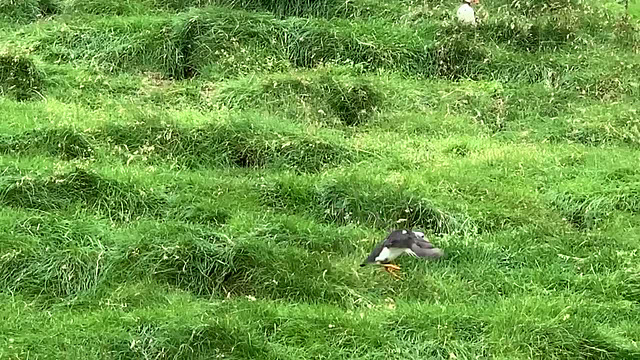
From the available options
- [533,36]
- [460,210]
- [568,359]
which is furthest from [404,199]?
[533,36]

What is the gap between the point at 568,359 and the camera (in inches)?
187

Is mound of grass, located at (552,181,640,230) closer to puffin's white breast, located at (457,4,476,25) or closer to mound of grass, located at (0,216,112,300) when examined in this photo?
mound of grass, located at (0,216,112,300)

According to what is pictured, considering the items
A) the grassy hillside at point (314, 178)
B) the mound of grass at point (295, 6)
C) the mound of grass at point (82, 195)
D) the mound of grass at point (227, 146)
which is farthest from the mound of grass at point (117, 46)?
the mound of grass at point (82, 195)

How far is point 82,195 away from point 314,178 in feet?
5.26

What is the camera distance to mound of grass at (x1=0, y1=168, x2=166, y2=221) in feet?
19.4

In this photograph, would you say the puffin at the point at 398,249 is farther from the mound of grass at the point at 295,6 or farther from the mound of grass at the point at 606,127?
the mound of grass at the point at 295,6

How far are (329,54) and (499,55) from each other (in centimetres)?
168

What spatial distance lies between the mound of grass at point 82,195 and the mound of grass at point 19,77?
2.15 m

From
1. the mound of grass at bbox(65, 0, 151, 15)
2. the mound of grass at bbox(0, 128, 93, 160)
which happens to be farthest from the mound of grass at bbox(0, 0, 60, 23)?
the mound of grass at bbox(0, 128, 93, 160)

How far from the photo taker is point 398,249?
17.7 ft

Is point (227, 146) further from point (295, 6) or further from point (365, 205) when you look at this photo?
point (295, 6)

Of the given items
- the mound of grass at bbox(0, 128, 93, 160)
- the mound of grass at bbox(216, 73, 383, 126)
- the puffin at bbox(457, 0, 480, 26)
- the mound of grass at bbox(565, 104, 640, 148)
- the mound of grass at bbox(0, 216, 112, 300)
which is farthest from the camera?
the puffin at bbox(457, 0, 480, 26)

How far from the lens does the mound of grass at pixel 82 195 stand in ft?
19.4

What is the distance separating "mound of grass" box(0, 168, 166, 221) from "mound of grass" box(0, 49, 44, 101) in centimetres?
215
